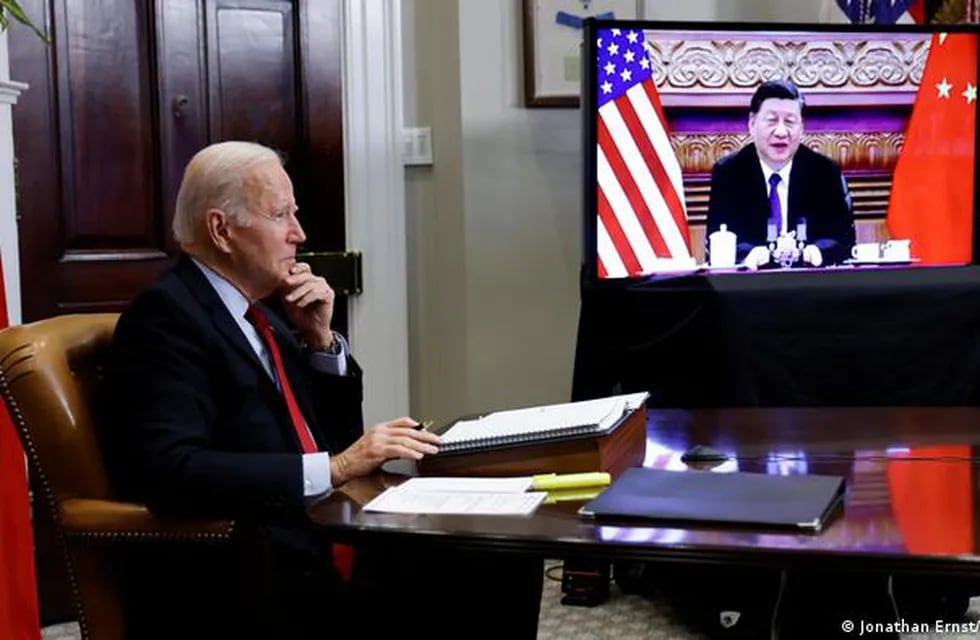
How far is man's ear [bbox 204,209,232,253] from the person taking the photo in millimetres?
1854

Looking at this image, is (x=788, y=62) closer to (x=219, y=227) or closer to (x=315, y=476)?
(x=219, y=227)

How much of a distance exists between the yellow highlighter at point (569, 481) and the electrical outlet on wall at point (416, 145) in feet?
7.53

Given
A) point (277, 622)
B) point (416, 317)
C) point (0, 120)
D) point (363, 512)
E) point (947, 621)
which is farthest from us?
point (416, 317)

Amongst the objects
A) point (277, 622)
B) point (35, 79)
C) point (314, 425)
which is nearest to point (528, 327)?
point (35, 79)

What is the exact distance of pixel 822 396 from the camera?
3119 mm

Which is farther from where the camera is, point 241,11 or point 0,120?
point 241,11

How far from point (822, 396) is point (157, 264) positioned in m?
1.81

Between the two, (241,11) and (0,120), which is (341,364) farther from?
(241,11)

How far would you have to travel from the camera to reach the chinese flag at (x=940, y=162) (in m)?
3.38

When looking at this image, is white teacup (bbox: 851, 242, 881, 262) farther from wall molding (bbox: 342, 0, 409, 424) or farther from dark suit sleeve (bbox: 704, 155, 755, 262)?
wall molding (bbox: 342, 0, 409, 424)

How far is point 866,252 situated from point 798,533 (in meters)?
2.25

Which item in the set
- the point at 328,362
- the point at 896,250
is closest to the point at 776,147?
the point at 896,250

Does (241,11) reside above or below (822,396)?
above

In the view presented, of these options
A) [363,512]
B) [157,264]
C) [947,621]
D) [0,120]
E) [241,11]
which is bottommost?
[947,621]
